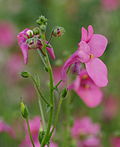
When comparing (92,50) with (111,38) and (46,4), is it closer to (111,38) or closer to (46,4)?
(111,38)

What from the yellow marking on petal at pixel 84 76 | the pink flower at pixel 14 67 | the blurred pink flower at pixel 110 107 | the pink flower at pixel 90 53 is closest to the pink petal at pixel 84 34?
the pink flower at pixel 90 53

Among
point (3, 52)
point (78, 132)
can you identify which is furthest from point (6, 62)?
point (78, 132)

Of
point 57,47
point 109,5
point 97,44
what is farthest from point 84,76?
point 109,5

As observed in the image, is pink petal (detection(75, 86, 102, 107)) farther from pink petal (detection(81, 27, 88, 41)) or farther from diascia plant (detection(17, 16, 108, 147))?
pink petal (detection(81, 27, 88, 41))

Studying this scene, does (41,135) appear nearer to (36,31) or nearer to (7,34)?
Answer: (36,31)

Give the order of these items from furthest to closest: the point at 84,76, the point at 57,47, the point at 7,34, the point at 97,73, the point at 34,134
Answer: the point at 7,34 < the point at 57,47 < the point at 34,134 < the point at 84,76 < the point at 97,73

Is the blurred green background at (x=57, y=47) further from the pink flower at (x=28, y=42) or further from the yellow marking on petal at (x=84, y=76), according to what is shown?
the pink flower at (x=28, y=42)

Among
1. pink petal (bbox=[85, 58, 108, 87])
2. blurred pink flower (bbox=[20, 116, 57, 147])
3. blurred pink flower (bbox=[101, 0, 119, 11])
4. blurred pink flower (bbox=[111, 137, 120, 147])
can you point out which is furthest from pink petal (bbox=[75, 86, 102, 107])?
blurred pink flower (bbox=[101, 0, 119, 11])
